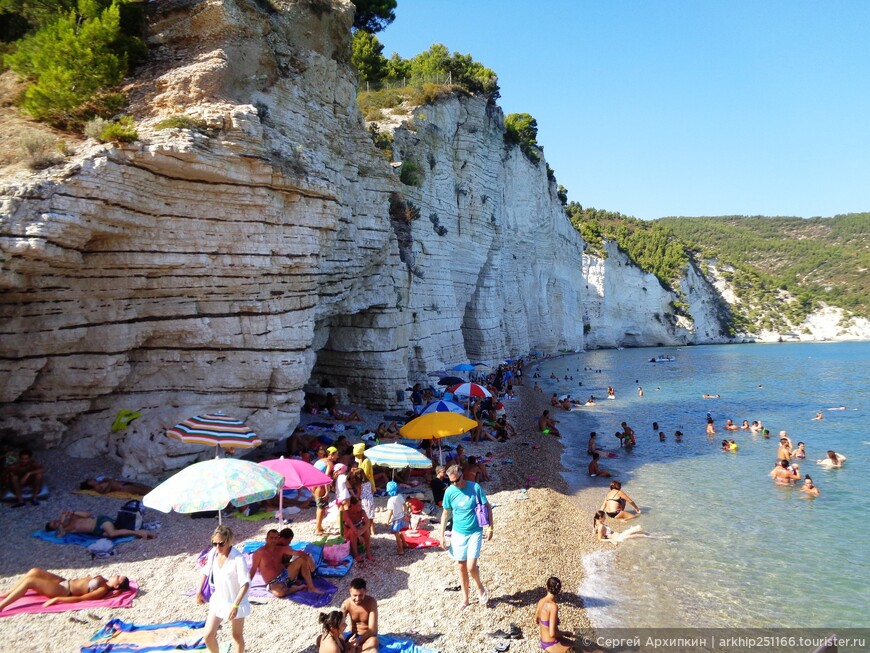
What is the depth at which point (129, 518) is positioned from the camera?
765 cm

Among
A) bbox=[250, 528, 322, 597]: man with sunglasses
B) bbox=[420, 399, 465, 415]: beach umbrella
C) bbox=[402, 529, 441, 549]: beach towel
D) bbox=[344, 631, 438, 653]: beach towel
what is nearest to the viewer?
bbox=[344, 631, 438, 653]: beach towel

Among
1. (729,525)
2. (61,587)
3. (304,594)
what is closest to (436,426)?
(304,594)

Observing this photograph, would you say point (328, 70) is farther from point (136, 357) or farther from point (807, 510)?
point (807, 510)

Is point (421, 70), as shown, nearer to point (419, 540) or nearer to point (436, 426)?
point (436, 426)

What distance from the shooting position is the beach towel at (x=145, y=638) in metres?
5.03

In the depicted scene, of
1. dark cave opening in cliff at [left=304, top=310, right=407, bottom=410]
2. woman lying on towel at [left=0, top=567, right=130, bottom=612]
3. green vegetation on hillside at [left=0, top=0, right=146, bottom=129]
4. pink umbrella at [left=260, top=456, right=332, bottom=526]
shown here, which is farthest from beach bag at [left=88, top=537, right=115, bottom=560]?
dark cave opening in cliff at [left=304, top=310, right=407, bottom=410]

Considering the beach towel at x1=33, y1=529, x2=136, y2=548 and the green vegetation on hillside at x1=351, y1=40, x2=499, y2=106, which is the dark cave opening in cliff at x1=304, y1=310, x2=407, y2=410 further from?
the green vegetation on hillside at x1=351, y1=40, x2=499, y2=106

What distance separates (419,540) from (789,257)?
494 ft

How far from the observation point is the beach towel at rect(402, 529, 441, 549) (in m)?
8.32

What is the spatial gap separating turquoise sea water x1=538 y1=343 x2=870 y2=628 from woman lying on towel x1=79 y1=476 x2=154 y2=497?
7669 mm

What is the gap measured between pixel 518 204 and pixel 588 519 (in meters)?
37.4

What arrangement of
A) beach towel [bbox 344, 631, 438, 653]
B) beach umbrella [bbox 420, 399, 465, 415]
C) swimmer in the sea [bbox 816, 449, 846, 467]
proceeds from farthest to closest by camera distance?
swimmer in the sea [bbox 816, 449, 846, 467], beach umbrella [bbox 420, 399, 465, 415], beach towel [bbox 344, 631, 438, 653]

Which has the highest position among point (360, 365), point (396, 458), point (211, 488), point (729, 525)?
point (211, 488)

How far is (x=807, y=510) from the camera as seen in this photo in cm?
1181
